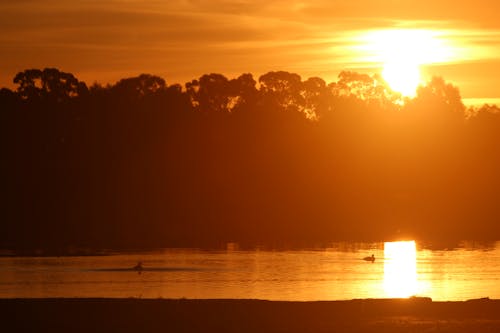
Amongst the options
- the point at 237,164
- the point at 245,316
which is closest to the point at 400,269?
the point at 245,316

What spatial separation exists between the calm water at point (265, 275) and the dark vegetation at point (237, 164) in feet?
51.1

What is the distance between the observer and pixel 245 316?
41.0 meters

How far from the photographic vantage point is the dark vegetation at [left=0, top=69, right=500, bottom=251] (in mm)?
112500

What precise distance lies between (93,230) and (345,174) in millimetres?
42612

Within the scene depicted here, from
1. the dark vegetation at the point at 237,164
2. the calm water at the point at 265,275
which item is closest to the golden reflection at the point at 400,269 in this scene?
the calm water at the point at 265,275

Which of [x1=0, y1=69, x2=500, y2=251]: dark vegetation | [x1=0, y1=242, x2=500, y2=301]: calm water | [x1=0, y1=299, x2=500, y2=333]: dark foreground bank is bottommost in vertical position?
[x1=0, y1=299, x2=500, y2=333]: dark foreground bank

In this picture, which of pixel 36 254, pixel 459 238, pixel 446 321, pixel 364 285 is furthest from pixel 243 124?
pixel 446 321

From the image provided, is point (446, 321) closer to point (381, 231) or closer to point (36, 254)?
point (36, 254)

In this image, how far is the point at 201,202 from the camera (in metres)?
126

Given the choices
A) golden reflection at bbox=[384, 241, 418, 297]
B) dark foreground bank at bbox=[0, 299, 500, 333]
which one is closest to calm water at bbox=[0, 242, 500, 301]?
golden reflection at bbox=[384, 241, 418, 297]

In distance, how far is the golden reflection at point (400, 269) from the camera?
5744 cm

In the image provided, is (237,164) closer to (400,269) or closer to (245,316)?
(400,269)

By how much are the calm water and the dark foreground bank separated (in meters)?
9.73

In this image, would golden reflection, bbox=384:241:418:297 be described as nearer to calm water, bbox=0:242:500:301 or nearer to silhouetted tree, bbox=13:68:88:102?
calm water, bbox=0:242:500:301
